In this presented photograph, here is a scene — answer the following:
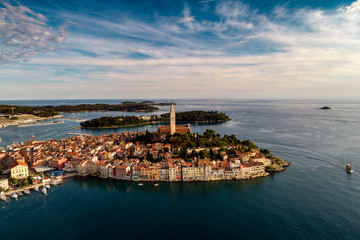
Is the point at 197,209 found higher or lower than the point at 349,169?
lower

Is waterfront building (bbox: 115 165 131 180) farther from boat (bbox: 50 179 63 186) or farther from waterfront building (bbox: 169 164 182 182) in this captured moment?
boat (bbox: 50 179 63 186)

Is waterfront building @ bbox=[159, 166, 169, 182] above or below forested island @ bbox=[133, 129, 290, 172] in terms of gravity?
below

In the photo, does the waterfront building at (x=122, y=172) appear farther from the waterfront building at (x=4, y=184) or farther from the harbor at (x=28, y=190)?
the waterfront building at (x=4, y=184)

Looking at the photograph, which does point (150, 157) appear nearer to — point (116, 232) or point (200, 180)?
point (200, 180)

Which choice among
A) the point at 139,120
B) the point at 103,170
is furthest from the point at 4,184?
the point at 139,120

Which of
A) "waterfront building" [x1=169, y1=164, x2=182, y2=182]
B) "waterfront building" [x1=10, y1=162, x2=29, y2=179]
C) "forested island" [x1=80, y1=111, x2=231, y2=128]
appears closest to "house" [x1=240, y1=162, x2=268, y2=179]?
"waterfront building" [x1=169, y1=164, x2=182, y2=182]

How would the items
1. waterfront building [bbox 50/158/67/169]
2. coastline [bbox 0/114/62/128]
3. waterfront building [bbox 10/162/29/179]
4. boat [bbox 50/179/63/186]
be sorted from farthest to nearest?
A: coastline [bbox 0/114/62/128] < waterfront building [bbox 50/158/67/169] < waterfront building [bbox 10/162/29/179] < boat [bbox 50/179/63/186]

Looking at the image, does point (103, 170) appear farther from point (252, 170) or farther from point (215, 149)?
point (252, 170)

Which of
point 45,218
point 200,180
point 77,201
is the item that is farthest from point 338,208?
point 45,218

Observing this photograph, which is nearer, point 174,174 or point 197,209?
point 197,209
